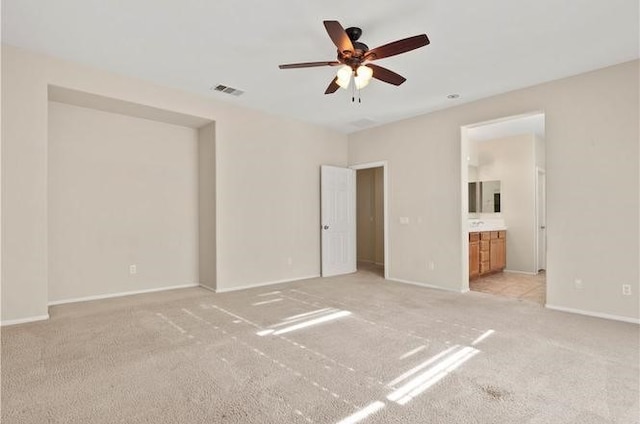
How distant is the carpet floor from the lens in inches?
77.8

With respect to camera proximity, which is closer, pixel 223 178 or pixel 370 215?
pixel 223 178

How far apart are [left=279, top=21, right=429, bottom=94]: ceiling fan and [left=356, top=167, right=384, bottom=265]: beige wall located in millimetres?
4953

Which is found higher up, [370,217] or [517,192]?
[517,192]

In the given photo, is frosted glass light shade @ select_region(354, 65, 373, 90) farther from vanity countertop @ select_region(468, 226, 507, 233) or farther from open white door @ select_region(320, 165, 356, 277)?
vanity countertop @ select_region(468, 226, 507, 233)

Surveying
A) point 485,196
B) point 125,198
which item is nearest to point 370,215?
point 485,196

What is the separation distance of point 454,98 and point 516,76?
34.6 inches

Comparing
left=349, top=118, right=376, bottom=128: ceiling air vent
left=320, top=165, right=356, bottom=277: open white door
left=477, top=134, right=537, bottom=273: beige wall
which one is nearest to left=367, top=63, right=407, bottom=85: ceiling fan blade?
left=349, top=118, right=376, bottom=128: ceiling air vent

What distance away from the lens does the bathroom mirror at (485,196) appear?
704cm

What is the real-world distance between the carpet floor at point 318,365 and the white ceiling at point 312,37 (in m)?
2.72

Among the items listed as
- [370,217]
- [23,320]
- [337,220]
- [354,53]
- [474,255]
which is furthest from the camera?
[370,217]

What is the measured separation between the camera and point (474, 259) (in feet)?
18.8

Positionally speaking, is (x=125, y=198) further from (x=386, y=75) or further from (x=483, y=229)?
(x=483, y=229)

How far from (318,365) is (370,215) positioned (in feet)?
19.6

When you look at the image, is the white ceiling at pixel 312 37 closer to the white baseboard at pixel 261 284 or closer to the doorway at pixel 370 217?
the white baseboard at pixel 261 284
